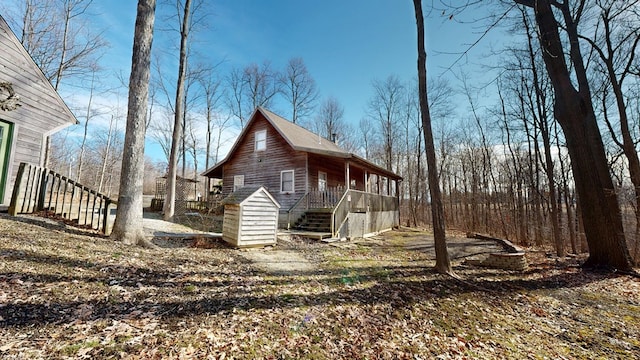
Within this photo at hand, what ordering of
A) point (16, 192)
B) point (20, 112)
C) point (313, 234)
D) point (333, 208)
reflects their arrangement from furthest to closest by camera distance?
1. point (333, 208)
2. point (313, 234)
3. point (20, 112)
4. point (16, 192)

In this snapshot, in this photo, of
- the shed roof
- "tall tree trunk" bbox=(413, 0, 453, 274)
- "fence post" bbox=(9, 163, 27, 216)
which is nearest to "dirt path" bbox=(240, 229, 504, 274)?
the shed roof

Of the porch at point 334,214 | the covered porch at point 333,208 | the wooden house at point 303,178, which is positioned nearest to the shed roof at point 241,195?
the porch at point 334,214

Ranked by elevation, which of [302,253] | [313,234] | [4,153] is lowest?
[302,253]

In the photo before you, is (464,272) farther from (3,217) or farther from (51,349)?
(3,217)

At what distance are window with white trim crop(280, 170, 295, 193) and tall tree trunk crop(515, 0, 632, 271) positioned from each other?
1164 centimetres

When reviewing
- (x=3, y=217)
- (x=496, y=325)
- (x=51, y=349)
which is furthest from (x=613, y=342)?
(x=3, y=217)

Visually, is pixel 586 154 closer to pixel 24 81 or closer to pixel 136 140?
pixel 136 140

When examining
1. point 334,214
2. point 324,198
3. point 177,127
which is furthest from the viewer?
point 324,198

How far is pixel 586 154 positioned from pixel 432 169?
595 cm

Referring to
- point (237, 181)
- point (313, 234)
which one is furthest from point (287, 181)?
point (313, 234)

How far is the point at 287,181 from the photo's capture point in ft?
48.1

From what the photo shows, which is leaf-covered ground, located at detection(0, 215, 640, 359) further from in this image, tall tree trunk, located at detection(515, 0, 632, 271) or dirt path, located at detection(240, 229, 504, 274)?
tall tree trunk, located at detection(515, 0, 632, 271)

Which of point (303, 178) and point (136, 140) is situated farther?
point (303, 178)

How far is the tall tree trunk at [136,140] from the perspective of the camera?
5977 mm
